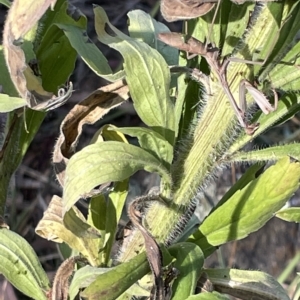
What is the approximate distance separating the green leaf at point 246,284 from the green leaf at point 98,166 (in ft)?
0.97

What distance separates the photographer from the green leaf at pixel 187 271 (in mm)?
1047

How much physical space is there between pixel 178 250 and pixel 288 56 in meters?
0.38

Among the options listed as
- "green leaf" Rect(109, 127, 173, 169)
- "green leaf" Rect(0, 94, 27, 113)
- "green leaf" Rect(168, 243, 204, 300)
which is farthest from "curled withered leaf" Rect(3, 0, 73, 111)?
"green leaf" Rect(168, 243, 204, 300)

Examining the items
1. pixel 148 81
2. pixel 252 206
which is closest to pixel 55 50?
pixel 148 81

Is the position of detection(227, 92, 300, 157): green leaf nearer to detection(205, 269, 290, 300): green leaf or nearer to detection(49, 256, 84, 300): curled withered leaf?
detection(205, 269, 290, 300): green leaf

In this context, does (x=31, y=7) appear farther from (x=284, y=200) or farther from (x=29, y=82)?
(x=284, y=200)

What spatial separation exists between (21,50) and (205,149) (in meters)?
0.35

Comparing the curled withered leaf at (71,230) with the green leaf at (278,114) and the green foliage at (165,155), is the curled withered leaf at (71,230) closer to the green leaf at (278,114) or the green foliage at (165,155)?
the green foliage at (165,155)

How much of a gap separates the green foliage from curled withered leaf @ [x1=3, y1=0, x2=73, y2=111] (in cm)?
4

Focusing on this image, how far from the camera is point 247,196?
1.06m

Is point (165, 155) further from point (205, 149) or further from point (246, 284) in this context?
point (246, 284)

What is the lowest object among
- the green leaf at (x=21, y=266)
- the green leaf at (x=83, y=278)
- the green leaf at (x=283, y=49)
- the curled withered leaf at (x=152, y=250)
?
the green leaf at (x=21, y=266)

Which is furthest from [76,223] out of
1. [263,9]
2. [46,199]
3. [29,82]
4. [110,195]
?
[46,199]

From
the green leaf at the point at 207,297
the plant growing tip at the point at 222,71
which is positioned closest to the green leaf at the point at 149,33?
the plant growing tip at the point at 222,71
